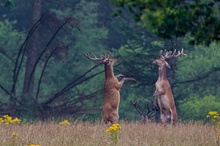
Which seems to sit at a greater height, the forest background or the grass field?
the forest background

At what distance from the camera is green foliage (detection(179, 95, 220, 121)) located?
3275cm

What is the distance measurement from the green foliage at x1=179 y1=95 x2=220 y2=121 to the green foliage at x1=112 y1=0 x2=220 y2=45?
870 inches

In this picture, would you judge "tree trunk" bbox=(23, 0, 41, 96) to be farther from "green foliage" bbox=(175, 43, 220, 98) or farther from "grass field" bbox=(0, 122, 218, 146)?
"grass field" bbox=(0, 122, 218, 146)

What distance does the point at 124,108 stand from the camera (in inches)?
1371

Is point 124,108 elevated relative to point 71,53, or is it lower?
lower

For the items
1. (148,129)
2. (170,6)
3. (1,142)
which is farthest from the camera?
(148,129)

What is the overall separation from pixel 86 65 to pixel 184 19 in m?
29.9

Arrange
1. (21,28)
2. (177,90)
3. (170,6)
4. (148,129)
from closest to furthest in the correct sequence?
(170,6)
(148,129)
(177,90)
(21,28)

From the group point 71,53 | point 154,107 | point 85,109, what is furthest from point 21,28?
point 154,107

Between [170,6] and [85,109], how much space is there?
681 inches

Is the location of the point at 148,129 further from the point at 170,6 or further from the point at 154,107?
the point at 170,6

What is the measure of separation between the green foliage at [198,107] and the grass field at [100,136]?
1470 cm

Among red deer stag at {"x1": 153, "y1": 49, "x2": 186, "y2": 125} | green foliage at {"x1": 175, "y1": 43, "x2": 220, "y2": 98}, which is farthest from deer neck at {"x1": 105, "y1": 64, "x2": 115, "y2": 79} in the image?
green foliage at {"x1": 175, "y1": 43, "x2": 220, "y2": 98}

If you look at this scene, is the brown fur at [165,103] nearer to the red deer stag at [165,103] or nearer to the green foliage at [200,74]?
the red deer stag at [165,103]
